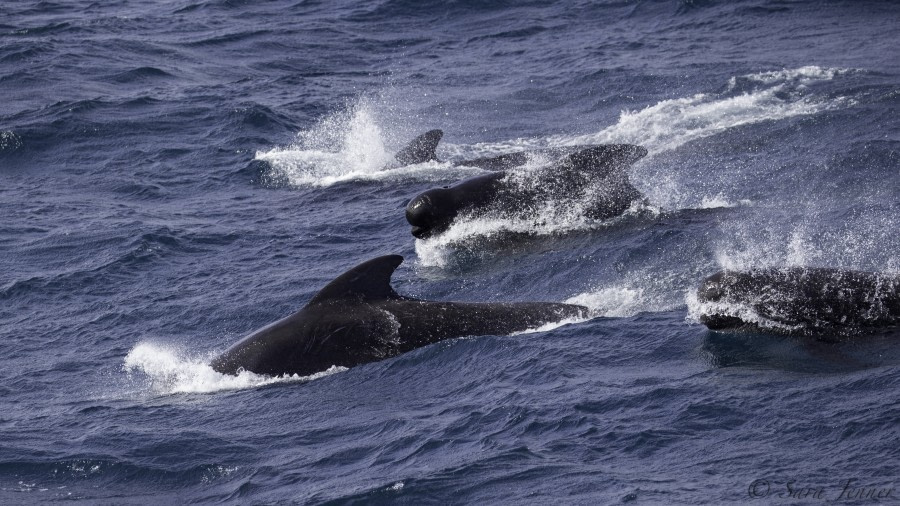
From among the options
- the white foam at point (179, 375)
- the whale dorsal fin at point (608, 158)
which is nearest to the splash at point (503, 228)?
the whale dorsal fin at point (608, 158)

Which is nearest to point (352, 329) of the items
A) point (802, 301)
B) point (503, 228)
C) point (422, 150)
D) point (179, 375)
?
point (179, 375)

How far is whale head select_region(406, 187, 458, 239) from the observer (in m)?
22.1

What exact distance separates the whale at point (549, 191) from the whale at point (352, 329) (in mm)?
5272

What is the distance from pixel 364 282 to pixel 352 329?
63cm

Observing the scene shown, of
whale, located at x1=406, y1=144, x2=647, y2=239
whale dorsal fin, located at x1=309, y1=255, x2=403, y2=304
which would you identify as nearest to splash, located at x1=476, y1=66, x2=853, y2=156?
whale, located at x1=406, y1=144, x2=647, y2=239

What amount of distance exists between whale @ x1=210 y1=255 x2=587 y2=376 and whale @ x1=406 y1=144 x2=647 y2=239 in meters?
5.27

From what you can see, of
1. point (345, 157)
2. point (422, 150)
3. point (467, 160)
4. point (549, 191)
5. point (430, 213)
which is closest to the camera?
point (430, 213)

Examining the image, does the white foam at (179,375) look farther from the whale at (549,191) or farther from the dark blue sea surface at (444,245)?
the whale at (549,191)

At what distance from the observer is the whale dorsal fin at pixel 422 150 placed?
29.0 m

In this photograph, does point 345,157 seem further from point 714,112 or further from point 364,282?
point 364,282

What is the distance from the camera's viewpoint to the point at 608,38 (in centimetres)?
3991

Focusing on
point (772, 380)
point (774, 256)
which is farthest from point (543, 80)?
point (772, 380)

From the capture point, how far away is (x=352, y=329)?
16.7 meters

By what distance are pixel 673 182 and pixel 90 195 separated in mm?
12950
